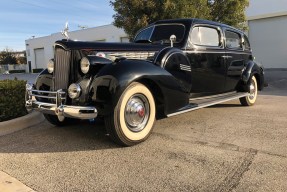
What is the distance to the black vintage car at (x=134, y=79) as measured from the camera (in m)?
4.21

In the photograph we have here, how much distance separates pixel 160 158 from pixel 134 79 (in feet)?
3.66

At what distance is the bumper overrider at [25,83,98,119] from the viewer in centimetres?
410

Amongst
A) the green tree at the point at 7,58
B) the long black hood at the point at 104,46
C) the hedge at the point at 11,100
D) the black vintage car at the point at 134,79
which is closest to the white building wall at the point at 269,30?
the black vintage car at the point at 134,79

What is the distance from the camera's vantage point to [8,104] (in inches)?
238

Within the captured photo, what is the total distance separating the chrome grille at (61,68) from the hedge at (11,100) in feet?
5.45

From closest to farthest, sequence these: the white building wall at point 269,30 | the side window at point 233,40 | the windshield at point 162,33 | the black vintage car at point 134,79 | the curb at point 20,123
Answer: the black vintage car at point 134,79, the curb at point 20,123, the windshield at point 162,33, the side window at point 233,40, the white building wall at point 269,30

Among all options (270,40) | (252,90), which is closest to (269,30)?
(270,40)

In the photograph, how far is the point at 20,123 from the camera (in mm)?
5820

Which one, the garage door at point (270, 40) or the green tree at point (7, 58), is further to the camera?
the green tree at point (7, 58)

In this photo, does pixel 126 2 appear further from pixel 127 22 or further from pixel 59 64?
pixel 59 64

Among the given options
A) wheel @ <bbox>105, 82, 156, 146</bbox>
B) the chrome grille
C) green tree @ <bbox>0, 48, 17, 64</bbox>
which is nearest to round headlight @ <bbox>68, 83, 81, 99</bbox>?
the chrome grille

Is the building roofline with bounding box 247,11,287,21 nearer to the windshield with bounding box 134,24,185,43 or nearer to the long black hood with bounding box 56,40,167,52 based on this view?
the windshield with bounding box 134,24,185,43

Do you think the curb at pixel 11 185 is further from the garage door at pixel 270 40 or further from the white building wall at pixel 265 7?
the white building wall at pixel 265 7

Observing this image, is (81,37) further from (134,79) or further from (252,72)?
(134,79)
